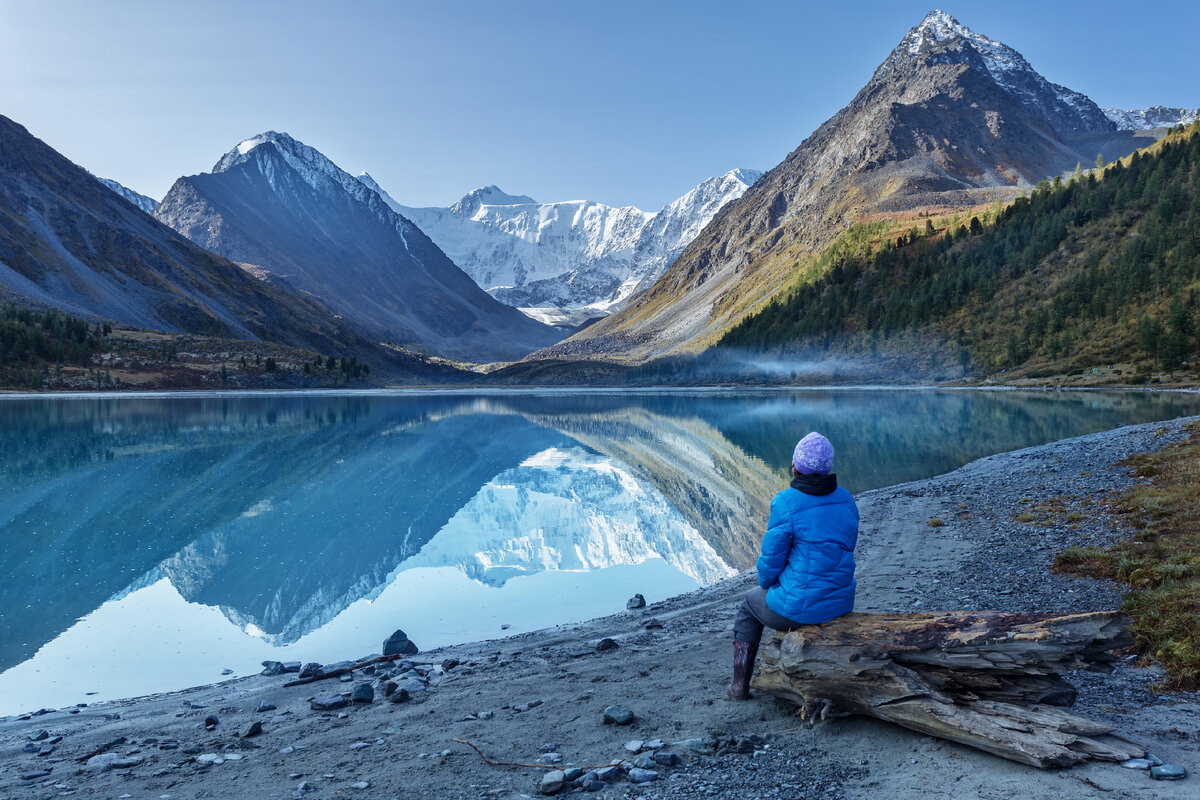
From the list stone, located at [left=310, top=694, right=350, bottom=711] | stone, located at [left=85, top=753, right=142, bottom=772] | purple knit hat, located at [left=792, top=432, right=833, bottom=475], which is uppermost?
purple knit hat, located at [left=792, top=432, right=833, bottom=475]

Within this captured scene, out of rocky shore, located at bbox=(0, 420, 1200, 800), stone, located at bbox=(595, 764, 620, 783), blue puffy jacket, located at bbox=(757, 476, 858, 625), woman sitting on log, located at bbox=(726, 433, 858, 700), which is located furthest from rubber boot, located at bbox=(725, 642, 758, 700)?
stone, located at bbox=(595, 764, 620, 783)

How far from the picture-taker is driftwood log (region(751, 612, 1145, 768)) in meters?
6.20

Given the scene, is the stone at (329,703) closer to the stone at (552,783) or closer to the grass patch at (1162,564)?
the stone at (552,783)

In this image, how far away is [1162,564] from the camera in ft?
36.4

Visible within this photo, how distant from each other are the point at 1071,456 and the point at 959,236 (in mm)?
134228

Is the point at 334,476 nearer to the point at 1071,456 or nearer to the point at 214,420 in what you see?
the point at 1071,456

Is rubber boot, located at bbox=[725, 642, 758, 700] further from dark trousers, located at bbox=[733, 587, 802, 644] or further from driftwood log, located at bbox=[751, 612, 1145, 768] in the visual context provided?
driftwood log, located at bbox=[751, 612, 1145, 768]

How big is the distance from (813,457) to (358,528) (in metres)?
20.3

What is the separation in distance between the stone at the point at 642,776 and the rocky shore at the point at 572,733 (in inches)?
1.2

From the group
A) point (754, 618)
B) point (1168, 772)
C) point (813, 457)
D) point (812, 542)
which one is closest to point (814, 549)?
point (812, 542)

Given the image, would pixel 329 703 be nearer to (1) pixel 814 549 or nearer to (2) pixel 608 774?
(2) pixel 608 774

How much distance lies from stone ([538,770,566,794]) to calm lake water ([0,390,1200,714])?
753cm

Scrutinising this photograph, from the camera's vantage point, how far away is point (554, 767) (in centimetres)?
718

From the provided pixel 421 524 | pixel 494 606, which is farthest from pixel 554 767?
pixel 421 524
